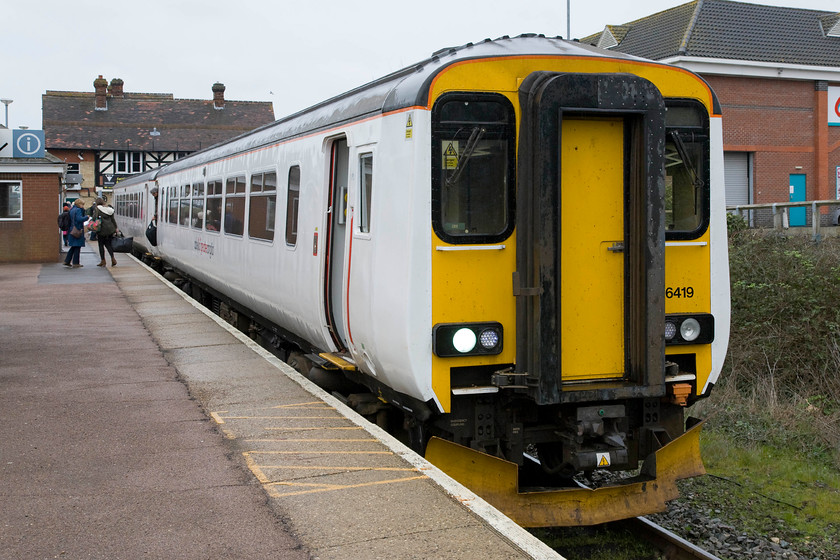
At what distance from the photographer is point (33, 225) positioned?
2477 centimetres

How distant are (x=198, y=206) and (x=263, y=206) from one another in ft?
18.8

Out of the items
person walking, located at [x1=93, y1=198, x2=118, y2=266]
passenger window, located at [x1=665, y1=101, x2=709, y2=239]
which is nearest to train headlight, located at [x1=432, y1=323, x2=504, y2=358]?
passenger window, located at [x1=665, y1=101, x2=709, y2=239]

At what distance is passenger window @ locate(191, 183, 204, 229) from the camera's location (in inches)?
585

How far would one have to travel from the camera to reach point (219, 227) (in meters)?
12.9

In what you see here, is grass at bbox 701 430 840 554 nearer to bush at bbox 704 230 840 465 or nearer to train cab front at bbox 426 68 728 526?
bush at bbox 704 230 840 465

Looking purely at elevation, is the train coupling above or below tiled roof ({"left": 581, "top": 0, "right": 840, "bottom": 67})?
below

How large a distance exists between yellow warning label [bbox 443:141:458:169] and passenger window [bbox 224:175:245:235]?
598 cm

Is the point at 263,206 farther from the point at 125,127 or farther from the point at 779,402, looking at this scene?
the point at 125,127

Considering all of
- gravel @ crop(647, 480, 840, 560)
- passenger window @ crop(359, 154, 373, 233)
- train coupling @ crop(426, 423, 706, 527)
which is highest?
passenger window @ crop(359, 154, 373, 233)

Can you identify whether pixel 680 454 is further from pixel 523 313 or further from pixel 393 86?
pixel 393 86

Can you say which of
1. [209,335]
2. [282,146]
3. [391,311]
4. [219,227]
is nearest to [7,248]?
[219,227]

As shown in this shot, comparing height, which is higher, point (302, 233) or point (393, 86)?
point (393, 86)

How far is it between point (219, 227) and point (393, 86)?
7.28m

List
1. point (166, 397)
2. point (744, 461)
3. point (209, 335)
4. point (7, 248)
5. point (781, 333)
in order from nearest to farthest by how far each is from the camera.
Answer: point (166, 397) < point (744, 461) < point (209, 335) < point (781, 333) < point (7, 248)
